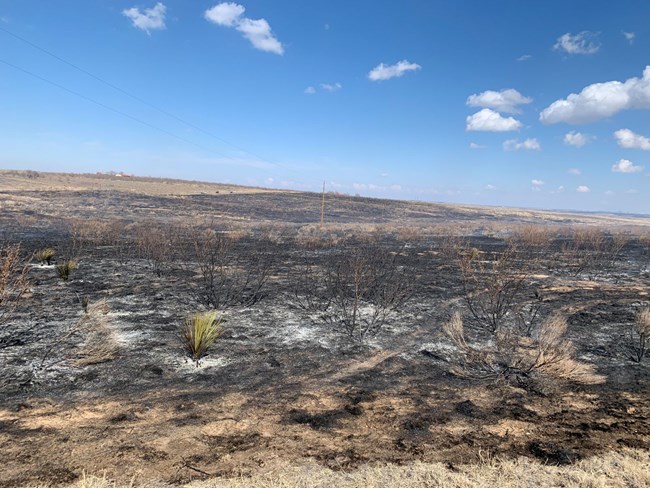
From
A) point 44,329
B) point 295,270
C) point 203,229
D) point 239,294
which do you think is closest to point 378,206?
point 203,229

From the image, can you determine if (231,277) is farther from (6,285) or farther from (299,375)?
(299,375)

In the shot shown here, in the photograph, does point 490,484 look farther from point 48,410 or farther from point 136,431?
point 48,410

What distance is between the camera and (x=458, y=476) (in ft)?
11.9

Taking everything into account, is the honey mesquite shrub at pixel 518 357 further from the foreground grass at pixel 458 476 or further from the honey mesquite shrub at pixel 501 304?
the foreground grass at pixel 458 476

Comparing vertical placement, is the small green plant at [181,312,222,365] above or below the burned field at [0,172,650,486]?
above

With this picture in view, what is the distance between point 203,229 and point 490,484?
25477mm

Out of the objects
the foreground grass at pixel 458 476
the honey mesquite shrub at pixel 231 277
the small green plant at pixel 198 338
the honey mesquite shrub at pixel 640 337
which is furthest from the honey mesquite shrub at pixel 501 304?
the small green plant at pixel 198 338

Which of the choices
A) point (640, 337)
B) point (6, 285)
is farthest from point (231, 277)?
point (640, 337)

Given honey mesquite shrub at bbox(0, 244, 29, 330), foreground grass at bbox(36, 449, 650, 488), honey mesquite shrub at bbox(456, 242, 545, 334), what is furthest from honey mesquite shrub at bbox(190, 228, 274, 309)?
foreground grass at bbox(36, 449, 650, 488)

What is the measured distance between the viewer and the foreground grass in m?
3.48

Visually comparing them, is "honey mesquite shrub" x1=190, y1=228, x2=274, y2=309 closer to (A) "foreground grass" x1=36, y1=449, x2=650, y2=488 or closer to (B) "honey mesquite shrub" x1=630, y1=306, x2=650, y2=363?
(A) "foreground grass" x1=36, y1=449, x2=650, y2=488

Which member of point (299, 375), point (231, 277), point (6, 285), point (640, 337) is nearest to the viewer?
point (299, 375)

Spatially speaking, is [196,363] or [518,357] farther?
[518,357]

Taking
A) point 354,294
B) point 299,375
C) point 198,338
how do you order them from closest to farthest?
point 299,375 < point 198,338 < point 354,294
